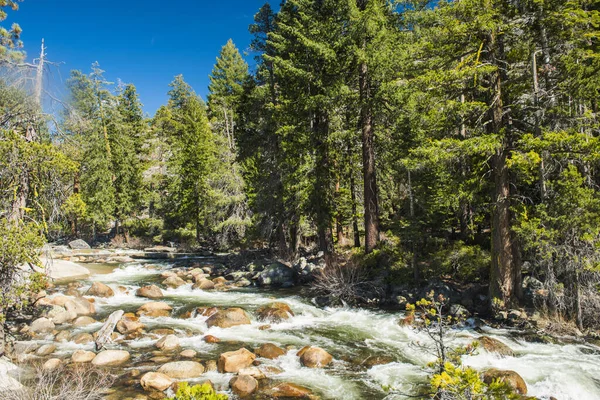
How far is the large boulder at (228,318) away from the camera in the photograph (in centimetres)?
1189

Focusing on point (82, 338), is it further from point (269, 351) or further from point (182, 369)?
point (269, 351)

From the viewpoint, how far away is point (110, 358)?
Answer: 9.05 m

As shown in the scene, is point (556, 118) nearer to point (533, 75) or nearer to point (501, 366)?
point (533, 75)

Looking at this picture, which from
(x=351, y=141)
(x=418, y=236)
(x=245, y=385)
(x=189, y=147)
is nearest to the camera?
(x=245, y=385)

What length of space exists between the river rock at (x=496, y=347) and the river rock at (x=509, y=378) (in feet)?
4.34

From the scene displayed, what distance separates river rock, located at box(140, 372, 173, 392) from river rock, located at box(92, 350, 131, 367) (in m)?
1.52

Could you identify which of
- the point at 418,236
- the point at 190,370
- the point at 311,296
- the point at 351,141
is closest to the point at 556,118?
the point at 418,236

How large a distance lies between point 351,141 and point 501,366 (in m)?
12.5

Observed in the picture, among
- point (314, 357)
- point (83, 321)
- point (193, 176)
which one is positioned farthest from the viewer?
point (193, 176)

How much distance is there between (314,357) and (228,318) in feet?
13.3

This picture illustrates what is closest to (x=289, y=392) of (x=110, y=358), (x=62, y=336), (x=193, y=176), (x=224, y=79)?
(x=110, y=358)

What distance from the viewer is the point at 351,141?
18.7 metres

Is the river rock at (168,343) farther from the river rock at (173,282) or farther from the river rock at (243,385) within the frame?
the river rock at (173,282)

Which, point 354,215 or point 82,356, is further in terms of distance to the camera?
point 354,215
